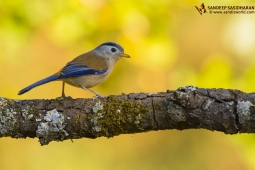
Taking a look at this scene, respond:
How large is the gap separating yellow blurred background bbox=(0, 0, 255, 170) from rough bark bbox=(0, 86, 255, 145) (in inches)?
43.5

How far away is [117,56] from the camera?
6.22m

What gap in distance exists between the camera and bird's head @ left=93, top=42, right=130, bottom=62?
6.09 metres

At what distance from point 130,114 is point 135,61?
1815mm

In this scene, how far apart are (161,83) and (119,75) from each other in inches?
23.3

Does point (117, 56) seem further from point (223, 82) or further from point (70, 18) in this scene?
point (223, 82)

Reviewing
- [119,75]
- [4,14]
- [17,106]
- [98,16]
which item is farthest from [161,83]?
[17,106]

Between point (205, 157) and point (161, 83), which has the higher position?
point (161, 83)

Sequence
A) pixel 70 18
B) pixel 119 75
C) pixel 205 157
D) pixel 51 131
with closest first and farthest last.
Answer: pixel 51 131
pixel 70 18
pixel 119 75
pixel 205 157

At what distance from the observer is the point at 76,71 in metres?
5.28

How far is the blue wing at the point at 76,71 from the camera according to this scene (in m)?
5.21

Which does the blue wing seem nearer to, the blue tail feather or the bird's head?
the blue tail feather

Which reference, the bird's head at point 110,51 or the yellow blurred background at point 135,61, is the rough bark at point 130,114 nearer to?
the yellow blurred background at point 135,61

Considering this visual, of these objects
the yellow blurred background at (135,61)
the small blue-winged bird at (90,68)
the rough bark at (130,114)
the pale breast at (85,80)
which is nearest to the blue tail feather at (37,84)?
the small blue-winged bird at (90,68)

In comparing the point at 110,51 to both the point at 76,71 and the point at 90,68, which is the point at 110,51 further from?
the point at 76,71
